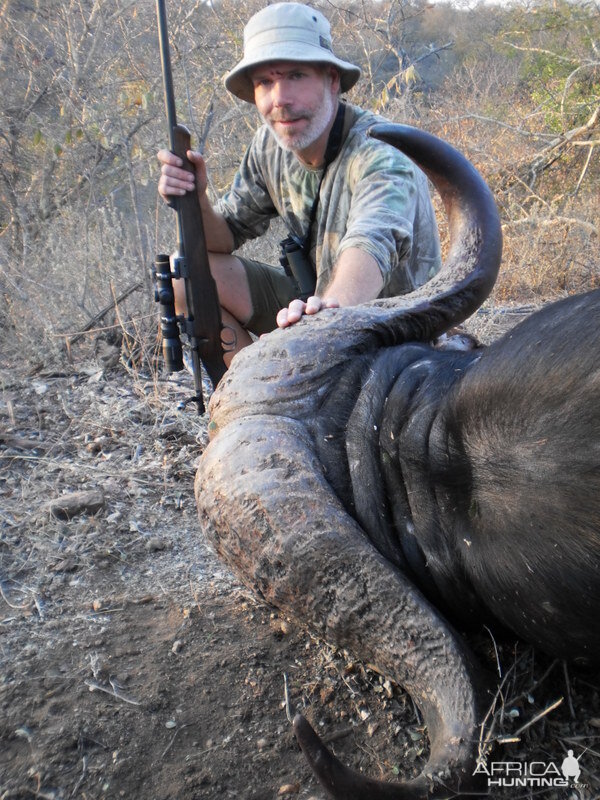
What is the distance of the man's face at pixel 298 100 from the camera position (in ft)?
12.3

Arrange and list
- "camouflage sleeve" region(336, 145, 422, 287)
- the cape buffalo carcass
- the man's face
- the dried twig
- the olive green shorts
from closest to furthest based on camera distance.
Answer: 1. the cape buffalo carcass
2. the dried twig
3. "camouflage sleeve" region(336, 145, 422, 287)
4. the man's face
5. the olive green shorts

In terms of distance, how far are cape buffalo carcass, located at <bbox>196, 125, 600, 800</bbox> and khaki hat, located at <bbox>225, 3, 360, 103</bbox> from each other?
1.70m

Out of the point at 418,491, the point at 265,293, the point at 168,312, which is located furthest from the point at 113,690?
the point at 265,293

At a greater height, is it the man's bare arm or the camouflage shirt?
the camouflage shirt

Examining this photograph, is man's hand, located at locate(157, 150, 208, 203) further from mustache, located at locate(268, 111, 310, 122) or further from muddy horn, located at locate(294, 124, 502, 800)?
muddy horn, located at locate(294, 124, 502, 800)

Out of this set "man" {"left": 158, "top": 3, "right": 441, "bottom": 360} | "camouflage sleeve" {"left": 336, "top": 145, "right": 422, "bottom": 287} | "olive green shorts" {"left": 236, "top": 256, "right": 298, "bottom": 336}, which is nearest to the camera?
"camouflage sleeve" {"left": 336, "top": 145, "right": 422, "bottom": 287}

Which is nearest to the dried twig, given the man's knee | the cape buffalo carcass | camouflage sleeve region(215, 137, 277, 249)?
the cape buffalo carcass

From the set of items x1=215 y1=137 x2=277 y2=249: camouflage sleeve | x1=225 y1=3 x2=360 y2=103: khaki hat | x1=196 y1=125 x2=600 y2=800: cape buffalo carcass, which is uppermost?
x1=225 y1=3 x2=360 y2=103: khaki hat

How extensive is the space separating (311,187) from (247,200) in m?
0.63

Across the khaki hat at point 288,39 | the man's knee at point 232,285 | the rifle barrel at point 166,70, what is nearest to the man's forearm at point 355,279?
the khaki hat at point 288,39

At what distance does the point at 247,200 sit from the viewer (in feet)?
15.0

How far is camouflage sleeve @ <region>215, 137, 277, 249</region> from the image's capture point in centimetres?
451

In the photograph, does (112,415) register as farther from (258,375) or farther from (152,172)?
(152,172)

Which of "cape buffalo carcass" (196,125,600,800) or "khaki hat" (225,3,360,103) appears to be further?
"khaki hat" (225,3,360,103)
